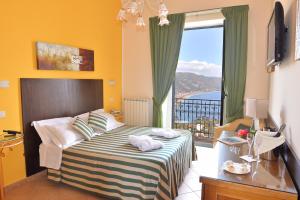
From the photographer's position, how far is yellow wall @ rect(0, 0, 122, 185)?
103 inches

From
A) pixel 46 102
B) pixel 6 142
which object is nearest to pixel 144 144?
pixel 6 142

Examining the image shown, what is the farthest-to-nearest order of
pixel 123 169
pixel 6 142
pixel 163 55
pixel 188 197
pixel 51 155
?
pixel 163 55 < pixel 51 155 < pixel 188 197 < pixel 123 169 < pixel 6 142

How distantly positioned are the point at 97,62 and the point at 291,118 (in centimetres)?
340

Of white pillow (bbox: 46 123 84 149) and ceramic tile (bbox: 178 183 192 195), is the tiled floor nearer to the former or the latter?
ceramic tile (bbox: 178 183 192 195)

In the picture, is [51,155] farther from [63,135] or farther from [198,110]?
[198,110]

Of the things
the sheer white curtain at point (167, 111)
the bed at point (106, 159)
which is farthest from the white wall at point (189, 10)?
the bed at point (106, 159)

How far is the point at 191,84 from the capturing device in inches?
192

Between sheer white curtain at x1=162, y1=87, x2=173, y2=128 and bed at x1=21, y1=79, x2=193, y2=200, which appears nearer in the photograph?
bed at x1=21, y1=79, x2=193, y2=200

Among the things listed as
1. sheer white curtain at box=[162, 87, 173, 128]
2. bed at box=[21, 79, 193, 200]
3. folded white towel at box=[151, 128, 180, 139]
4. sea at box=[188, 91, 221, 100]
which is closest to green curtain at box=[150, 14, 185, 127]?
sheer white curtain at box=[162, 87, 173, 128]

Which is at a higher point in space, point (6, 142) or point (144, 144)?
point (6, 142)

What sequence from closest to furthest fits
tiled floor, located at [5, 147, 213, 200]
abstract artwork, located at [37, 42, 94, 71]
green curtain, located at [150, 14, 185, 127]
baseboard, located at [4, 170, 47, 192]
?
1. tiled floor, located at [5, 147, 213, 200]
2. baseboard, located at [4, 170, 47, 192]
3. abstract artwork, located at [37, 42, 94, 71]
4. green curtain, located at [150, 14, 185, 127]

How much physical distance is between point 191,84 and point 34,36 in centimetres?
327

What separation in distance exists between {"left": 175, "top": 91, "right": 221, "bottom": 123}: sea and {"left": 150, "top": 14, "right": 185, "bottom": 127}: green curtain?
0.74 m

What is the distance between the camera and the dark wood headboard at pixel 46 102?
287cm
